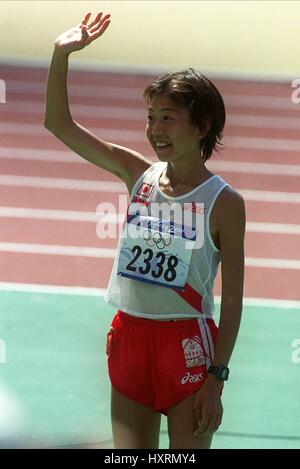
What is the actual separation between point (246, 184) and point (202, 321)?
409 cm

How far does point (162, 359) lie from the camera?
2.93m

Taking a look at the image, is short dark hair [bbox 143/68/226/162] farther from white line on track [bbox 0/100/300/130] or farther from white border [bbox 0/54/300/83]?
white border [bbox 0/54/300/83]

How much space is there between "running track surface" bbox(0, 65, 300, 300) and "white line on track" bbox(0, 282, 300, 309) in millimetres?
66

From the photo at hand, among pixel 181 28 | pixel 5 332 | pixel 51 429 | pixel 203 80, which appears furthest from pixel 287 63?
pixel 203 80

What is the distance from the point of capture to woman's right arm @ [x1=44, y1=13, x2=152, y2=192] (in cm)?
306

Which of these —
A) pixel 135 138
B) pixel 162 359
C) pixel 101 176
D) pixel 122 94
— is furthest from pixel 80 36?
pixel 122 94

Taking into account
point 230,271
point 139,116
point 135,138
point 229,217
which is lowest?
point 230,271

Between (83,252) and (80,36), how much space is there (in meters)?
3.09

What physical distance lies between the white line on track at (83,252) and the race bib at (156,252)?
3.04 metres

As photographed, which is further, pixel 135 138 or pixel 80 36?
pixel 135 138

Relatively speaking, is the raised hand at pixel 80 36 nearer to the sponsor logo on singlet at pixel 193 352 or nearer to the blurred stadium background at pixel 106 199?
the sponsor logo on singlet at pixel 193 352

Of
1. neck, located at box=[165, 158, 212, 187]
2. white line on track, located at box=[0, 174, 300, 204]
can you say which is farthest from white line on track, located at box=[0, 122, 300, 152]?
neck, located at box=[165, 158, 212, 187]

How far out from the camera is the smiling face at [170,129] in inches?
117

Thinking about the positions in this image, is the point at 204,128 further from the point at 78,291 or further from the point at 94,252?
the point at 94,252
